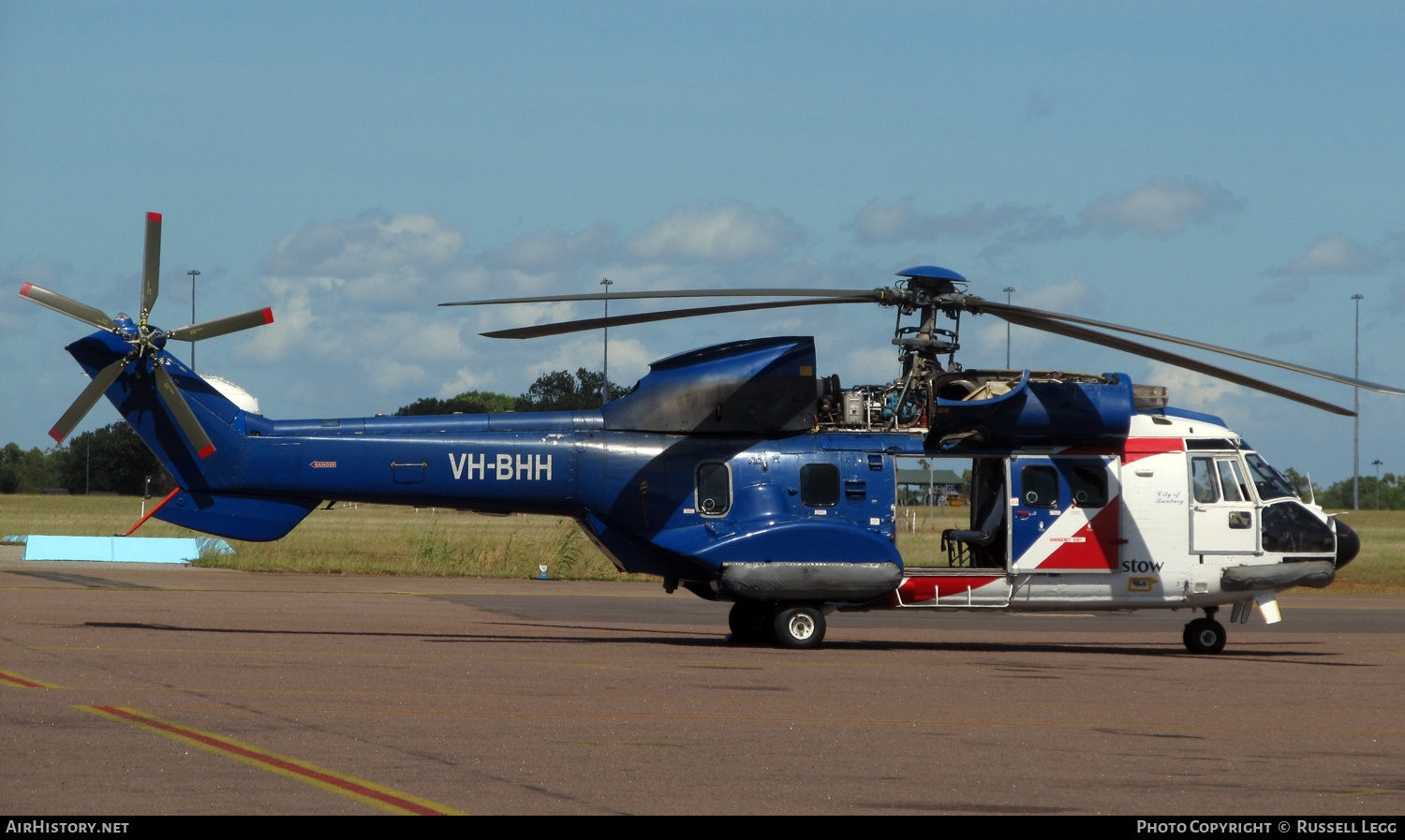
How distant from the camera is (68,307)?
16578 millimetres

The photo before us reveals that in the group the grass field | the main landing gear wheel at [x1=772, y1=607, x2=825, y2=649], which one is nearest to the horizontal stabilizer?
Result: the main landing gear wheel at [x1=772, y1=607, x2=825, y2=649]

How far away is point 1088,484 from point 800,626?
4.54 metres

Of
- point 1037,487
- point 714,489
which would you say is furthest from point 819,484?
point 1037,487

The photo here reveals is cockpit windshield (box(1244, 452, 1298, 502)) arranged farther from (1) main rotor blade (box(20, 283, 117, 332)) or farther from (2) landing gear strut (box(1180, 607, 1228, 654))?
(1) main rotor blade (box(20, 283, 117, 332))

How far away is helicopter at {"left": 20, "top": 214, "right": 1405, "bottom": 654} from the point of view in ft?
55.6

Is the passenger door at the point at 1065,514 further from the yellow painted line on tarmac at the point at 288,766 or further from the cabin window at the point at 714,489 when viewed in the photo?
the yellow painted line on tarmac at the point at 288,766

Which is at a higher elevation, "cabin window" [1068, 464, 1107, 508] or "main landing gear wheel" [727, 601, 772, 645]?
"cabin window" [1068, 464, 1107, 508]

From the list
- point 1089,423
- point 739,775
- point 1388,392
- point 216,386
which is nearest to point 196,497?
point 216,386

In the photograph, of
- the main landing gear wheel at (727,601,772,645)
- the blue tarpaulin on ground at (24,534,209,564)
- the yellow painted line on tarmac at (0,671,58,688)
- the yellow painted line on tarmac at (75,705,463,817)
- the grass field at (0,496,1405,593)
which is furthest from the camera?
the blue tarpaulin on ground at (24,534,209,564)

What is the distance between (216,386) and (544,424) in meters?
4.60

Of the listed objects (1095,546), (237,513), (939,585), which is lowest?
(939,585)

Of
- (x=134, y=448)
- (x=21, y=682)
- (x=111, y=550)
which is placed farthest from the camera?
(x=134, y=448)

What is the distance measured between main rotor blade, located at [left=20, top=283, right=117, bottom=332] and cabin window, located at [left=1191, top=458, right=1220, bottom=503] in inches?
593

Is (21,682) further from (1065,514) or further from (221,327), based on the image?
(1065,514)
